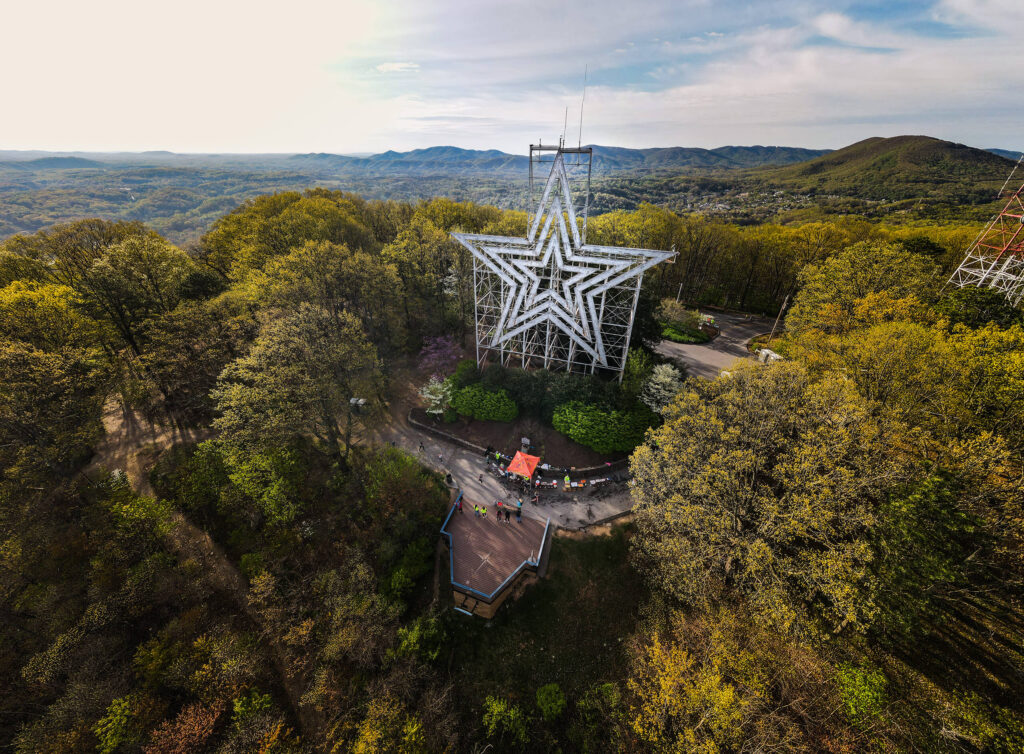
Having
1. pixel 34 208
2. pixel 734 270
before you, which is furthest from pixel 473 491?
pixel 34 208

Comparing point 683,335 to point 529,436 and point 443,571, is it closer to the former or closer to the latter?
point 529,436

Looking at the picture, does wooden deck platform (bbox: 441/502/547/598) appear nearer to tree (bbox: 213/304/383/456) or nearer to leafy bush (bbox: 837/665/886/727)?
tree (bbox: 213/304/383/456)

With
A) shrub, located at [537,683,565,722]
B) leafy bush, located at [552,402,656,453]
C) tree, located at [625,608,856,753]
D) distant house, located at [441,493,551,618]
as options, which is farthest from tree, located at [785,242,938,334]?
shrub, located at [537,683,565,722]

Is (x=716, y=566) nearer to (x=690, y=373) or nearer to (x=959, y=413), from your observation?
(x=959, y=413)

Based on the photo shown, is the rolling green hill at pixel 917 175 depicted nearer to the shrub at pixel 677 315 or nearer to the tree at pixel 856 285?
the tree at pixel 856 285

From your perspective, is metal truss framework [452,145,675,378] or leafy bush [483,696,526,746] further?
metal truss framework [452,145,675,378]

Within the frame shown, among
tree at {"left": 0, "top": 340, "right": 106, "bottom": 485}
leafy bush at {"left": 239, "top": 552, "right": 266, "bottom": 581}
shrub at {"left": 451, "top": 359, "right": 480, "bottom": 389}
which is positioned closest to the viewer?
tree at {"left": 0, "top": 340, "right": 106, "bottom": 485}
